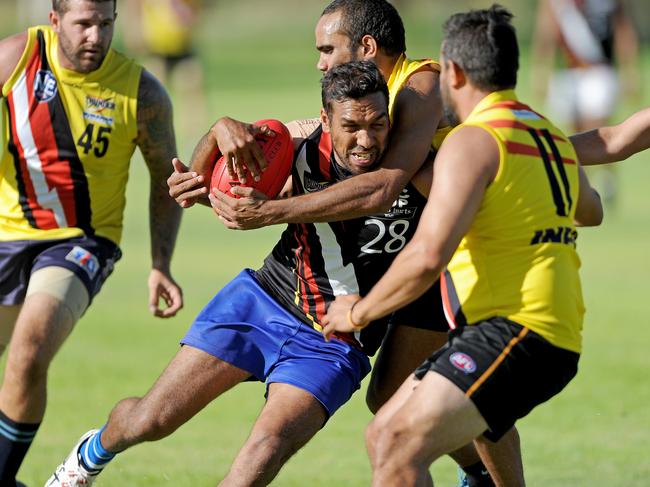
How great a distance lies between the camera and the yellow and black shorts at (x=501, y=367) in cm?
526

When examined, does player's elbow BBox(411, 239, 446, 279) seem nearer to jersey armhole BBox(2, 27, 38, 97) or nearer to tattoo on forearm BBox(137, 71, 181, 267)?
tattoo on forearm BBox(137, 71, 181, 267)

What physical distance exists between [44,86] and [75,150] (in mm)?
Result: 423

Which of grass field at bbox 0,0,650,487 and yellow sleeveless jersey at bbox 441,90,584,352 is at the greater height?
yellow sleeveless jersey at bbox 441,90,584,352

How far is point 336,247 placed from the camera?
6582 mm

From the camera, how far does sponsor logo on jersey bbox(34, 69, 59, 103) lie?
25.1 feet

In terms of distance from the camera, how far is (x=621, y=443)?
339 inches

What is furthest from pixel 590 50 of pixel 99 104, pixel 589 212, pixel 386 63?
pixel 589 212

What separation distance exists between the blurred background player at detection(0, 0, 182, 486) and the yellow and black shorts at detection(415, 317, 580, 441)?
266 cm

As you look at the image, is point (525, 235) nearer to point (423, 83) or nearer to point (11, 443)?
point (423, 83)

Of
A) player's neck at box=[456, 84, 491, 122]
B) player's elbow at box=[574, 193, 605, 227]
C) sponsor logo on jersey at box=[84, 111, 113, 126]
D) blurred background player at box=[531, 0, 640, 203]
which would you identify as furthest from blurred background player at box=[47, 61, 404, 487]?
blurred background player at box=[531, 0, 640, 203]

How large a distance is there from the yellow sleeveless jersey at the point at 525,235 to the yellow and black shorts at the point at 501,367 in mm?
58

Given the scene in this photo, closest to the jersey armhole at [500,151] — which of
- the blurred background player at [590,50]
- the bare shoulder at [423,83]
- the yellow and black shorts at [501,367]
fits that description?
the yellow and black shorts at [501,367]

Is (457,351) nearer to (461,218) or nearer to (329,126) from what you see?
(461,218)

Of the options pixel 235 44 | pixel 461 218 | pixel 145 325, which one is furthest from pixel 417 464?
pixel 235 44
